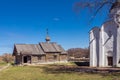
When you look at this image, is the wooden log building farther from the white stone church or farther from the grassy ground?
the grassy ground

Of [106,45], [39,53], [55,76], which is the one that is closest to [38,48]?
[39,53]

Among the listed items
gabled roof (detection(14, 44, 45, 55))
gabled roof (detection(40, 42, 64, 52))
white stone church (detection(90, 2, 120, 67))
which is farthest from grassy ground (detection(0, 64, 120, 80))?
gabled roof (detection(40, 42, 64, 52))

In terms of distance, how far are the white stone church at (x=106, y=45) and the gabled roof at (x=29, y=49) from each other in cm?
1473

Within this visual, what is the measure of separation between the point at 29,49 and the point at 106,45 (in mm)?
18550

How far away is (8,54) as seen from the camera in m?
64.9

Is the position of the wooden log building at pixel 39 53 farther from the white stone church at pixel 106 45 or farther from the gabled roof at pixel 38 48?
the white stone church at pixel 106 45

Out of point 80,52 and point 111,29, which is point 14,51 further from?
point 80,52

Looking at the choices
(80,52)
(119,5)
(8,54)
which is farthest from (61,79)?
(80,52)

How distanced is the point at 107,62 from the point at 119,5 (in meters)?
16.1

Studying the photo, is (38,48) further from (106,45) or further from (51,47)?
(106,45)

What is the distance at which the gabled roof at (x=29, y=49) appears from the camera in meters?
52.2

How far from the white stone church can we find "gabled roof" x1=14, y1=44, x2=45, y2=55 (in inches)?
580

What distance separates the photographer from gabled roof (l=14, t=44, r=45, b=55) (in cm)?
5218

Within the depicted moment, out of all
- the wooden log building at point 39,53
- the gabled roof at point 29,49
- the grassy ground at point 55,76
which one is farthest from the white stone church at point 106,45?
the grassy ground at point 55,76
